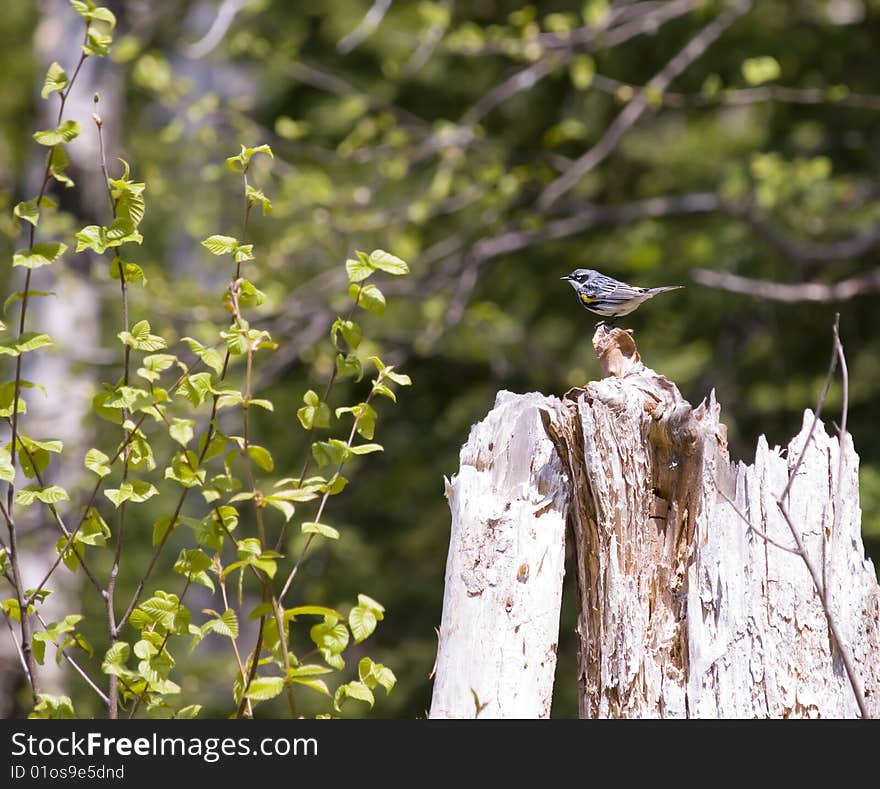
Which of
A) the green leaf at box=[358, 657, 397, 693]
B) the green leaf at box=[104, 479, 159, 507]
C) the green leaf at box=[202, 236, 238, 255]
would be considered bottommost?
the green leaf at box=[358, 657, 397, 693]

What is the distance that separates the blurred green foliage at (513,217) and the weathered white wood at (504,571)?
3.18 meters

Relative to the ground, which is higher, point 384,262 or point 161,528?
point 384,262

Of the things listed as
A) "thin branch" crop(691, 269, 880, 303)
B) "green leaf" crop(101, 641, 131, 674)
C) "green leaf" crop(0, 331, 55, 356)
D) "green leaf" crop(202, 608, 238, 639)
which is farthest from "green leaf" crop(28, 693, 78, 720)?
"thin branch" crop(691, 269, 880, 303)

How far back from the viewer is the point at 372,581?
7898 millimetres

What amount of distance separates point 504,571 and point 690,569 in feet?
1.35

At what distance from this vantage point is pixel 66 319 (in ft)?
23.0

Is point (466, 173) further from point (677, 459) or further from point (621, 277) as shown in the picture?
point (677, 459)

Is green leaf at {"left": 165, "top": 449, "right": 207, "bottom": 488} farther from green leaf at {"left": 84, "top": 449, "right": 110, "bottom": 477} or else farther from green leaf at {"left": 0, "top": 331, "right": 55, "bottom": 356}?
green leaf at {"left": 0, "top": 331, "right": 55, "bottom": 356}

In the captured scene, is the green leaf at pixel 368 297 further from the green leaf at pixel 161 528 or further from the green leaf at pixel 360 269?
the green leaf at pixel 161 528

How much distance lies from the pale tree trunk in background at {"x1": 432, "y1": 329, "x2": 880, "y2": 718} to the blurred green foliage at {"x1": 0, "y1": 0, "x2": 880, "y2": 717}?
2.95 metres

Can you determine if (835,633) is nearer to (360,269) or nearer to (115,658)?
(360,269)

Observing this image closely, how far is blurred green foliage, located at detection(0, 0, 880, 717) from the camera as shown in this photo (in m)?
5.86

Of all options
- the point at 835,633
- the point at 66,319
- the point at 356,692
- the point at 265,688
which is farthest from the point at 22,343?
the point at 66,319

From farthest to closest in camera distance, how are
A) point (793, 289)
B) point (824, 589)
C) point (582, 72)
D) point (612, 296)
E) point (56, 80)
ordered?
point (582, 72)
point (793, 289)
point (612, 296)
point (56, 80)
point (824, 589)
